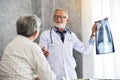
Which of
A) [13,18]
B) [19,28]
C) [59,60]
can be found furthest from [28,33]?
[13,18]

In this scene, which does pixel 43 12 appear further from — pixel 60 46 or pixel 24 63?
pixel 24 63

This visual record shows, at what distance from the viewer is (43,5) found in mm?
3092

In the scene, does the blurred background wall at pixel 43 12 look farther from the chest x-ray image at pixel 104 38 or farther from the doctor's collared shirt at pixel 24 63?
the doctor's collared shirt at pixel 24 63

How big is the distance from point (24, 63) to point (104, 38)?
116 centimetres

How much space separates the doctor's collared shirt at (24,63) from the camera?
186cm

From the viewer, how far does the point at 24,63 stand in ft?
6.13

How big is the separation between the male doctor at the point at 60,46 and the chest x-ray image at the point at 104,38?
11 cm

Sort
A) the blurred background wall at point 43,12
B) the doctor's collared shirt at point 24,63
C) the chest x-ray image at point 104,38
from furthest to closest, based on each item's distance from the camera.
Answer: the blurred background wall at point 43,12
the chest x-ray image at point 104,38
the doctor's collared shirt at point 24,63

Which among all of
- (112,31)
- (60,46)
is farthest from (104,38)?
(60,46)

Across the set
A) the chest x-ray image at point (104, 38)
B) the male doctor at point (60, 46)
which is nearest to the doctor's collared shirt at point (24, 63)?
the male doctor at point (60, 46)

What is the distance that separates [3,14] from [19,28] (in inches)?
42.9

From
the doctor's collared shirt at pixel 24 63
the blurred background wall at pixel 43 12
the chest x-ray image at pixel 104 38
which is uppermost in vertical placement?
the blurred background wall at pixel 43 12

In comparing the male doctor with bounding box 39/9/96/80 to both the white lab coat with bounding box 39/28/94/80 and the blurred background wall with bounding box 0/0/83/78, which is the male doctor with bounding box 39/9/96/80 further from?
the blurred background wall with bounding box 0/0/83/78

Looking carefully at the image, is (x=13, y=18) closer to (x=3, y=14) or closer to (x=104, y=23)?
(x=3, y=14)
